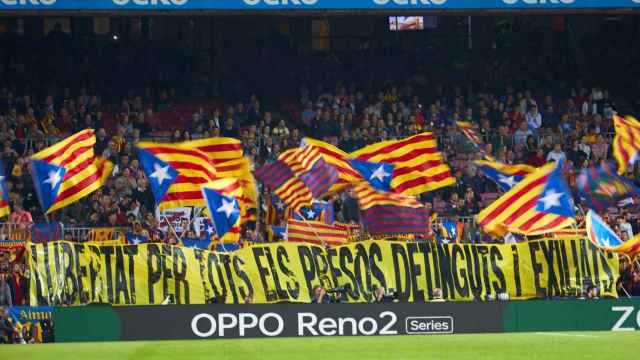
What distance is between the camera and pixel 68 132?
32.5m

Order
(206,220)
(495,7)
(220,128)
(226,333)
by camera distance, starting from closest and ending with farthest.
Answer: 1. (226,333)
2. (206,220)
3. (495,7)
4. (220,128)

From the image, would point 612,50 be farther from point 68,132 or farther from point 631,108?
point 68,132

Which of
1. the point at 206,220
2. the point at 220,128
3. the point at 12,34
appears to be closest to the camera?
the point at 206,220

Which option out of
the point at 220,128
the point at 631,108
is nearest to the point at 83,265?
the point at 220,128

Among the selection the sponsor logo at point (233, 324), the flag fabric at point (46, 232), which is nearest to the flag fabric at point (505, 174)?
the sponsor logo at point (233, 324)

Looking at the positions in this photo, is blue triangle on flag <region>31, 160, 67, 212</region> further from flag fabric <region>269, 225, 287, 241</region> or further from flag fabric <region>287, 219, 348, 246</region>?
flag fabric <region>269, 225, 287, 241</region>

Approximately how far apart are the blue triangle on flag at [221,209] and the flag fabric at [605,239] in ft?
20.4

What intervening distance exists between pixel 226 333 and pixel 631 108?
15.7 metres

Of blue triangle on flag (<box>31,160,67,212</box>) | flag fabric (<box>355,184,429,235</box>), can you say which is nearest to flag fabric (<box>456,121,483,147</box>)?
flag fabric (<box>355,184,429,235</box>)

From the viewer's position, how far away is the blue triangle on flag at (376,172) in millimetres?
26125

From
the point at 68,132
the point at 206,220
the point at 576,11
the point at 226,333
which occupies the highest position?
the point at 576,11

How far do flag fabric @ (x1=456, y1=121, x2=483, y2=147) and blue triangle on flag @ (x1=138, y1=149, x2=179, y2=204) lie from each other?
845 centimetres

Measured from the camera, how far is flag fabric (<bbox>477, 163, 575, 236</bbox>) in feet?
79.2

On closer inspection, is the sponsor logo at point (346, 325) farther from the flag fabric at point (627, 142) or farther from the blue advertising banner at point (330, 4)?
the blue advertising banner at point (330, 4)
